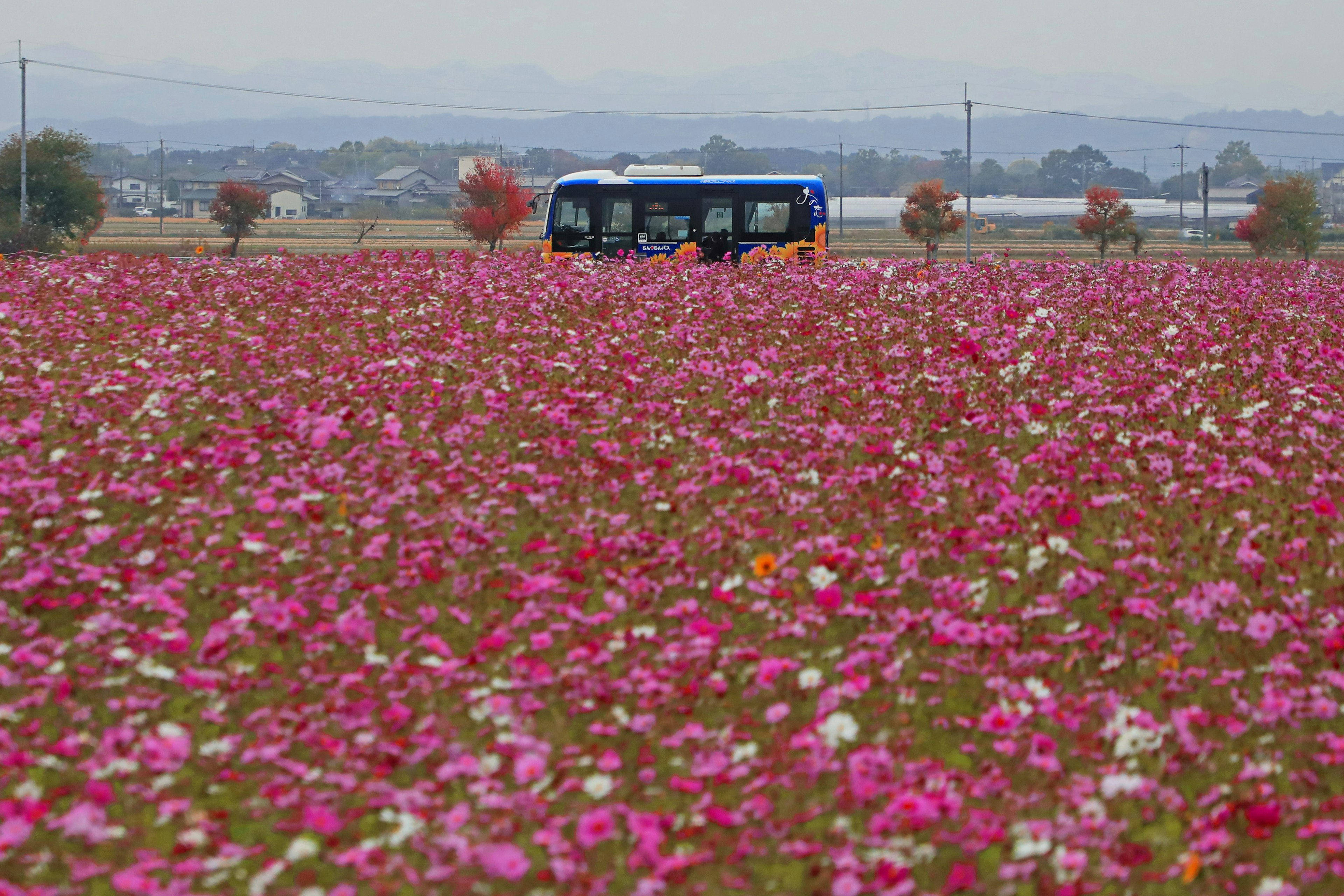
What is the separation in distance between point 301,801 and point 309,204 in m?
174

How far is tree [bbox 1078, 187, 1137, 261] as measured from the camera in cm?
6281

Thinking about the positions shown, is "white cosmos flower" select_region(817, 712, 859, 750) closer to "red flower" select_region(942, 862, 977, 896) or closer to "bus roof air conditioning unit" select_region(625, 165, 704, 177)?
"red flower" select_region(942, 862, 977, 896)

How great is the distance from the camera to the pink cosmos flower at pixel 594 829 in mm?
4648

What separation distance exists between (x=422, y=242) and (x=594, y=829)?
7820cm

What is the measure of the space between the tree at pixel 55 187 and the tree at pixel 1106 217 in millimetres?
49148

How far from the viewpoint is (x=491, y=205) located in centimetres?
6359

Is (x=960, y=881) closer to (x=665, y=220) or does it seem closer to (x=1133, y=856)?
(x=1133, y=856)

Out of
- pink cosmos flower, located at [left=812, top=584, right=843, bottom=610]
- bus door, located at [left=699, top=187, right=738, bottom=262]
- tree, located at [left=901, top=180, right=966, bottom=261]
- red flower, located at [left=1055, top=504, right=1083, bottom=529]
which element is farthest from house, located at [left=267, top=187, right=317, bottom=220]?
pink cosmos flower, located at [left=812, top=584, right=843, bottom=610]

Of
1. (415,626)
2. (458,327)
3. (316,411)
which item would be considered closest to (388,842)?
(415,626)

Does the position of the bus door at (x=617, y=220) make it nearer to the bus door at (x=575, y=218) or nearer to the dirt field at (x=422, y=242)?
the bus door at (x=575, y=218)

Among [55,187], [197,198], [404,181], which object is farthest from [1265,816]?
[404,181]

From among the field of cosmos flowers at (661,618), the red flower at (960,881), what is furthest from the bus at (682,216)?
the red flower at (960,881)

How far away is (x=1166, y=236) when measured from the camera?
380 ft

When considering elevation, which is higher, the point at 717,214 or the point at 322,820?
the point at 717,214
